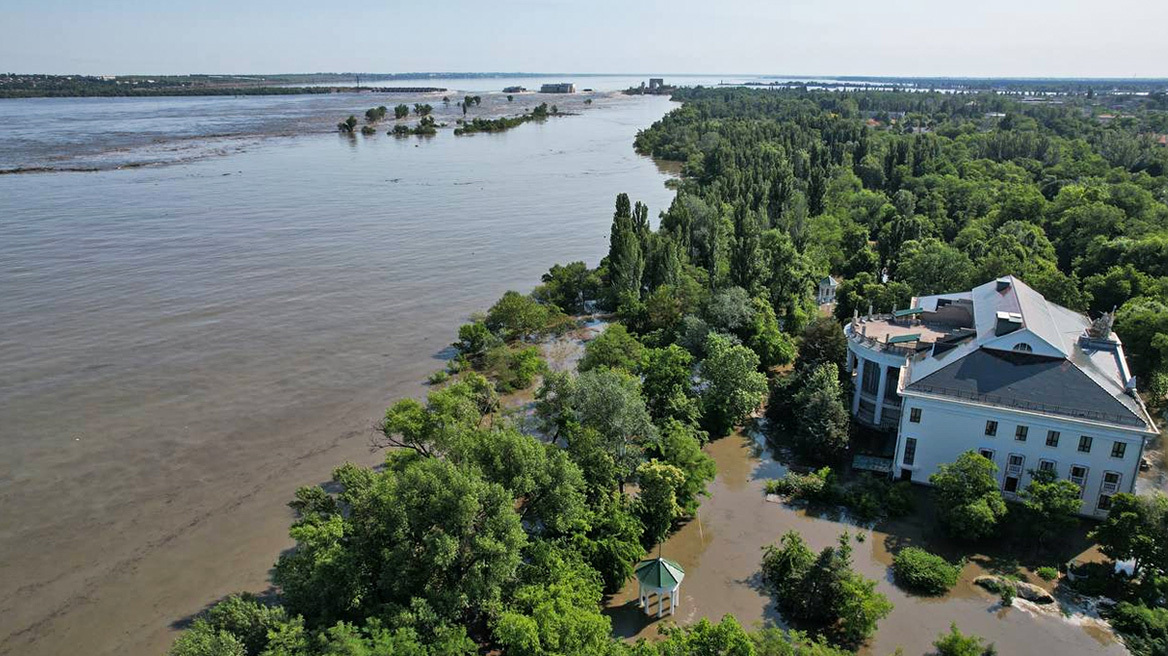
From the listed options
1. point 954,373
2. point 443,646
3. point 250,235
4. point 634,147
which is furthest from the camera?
point 634,147

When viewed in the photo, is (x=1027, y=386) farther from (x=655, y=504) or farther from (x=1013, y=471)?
(x=655, y=504)

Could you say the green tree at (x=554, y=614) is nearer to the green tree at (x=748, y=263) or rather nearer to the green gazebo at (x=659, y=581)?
the green gazebo at (x=659, y=581)

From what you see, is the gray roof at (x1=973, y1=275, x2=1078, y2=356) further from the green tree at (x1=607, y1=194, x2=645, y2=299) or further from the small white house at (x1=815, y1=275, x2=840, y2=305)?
the green tree at (x1=607, y1=194, x2=645, y2=299)

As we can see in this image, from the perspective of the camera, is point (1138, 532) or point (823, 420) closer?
point (1138, 532)

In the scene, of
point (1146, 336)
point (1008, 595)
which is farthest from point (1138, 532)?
point (1146, 336)

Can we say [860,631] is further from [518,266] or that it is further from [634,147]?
[634,147]

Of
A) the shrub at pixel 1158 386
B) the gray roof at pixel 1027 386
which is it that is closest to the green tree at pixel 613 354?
the gray roof at pixel 1027 386

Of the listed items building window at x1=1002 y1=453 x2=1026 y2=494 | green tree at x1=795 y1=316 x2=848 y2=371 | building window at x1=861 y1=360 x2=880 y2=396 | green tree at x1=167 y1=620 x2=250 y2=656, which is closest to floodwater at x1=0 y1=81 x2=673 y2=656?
green tree at x1=167 y1=620 x2=250 y2=656

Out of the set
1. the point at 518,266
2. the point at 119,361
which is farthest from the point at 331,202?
the point at 119,361
